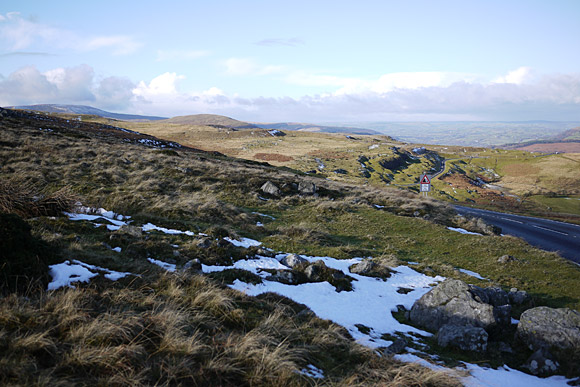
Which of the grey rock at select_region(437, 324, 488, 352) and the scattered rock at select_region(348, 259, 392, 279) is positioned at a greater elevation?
the grey rock at select_region(437, 324, 488, 352)

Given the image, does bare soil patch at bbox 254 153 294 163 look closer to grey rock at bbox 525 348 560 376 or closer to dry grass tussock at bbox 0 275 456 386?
grey rock at bbox 525 348 560 376

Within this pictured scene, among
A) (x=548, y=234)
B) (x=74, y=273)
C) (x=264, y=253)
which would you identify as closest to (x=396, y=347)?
(x=264, y=253)

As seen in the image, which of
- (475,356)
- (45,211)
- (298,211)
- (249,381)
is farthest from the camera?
(298,211)

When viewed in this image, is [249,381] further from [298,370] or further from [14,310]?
[14,310]

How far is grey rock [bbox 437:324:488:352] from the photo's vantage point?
6.73m

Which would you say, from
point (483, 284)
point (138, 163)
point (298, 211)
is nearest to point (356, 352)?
point (483, 284)

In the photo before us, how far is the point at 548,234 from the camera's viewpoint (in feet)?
81.8

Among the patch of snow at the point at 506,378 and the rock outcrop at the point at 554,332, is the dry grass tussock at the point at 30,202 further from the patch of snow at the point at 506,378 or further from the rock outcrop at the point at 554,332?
the rock outcrop at the point at 554,332

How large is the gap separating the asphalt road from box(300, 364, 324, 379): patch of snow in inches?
796

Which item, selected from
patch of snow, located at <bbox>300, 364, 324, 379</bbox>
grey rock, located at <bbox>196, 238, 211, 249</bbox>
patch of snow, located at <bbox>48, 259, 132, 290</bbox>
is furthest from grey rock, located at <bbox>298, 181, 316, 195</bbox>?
patch of snow, located at <bbox>300, 364, 324, 379</bbox>

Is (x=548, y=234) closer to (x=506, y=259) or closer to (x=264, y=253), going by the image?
(x=506, y=259)

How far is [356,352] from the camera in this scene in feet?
18.4

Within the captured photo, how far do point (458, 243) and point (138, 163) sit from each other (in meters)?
25.5

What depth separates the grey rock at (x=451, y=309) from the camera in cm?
749
